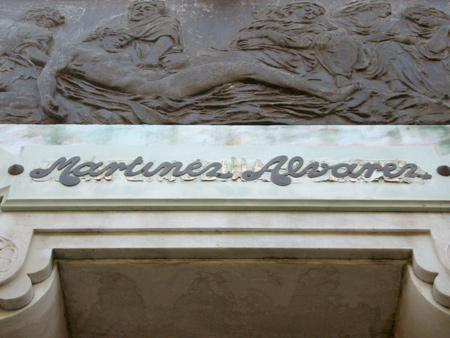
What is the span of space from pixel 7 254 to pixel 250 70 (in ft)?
8.56

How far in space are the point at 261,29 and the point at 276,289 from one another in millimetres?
2873

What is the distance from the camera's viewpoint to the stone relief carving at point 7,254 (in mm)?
3806

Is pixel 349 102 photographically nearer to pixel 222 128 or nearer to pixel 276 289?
pixel 222 128

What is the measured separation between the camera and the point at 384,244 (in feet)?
13.2

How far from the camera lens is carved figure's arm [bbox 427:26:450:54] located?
5.96m

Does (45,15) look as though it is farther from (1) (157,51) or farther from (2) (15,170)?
(2) (15,170)

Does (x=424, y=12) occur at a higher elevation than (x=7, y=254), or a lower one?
higher

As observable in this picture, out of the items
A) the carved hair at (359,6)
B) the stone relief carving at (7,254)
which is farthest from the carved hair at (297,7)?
the stone relief carving at (7,254)

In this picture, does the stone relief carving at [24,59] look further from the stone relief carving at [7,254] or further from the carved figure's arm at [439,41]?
the carved figure's arm at [439,41]

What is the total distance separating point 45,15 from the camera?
6285 mm

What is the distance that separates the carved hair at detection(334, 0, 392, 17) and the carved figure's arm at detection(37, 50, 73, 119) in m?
2.62

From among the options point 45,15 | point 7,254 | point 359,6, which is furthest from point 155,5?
point 7,254

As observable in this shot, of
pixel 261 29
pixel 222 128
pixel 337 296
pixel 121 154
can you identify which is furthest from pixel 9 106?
pixel 337 296

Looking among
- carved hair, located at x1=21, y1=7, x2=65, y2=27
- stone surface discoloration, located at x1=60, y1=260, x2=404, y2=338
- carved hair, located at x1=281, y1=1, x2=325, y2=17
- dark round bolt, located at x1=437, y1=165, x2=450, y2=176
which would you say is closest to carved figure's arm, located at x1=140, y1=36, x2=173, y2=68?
carved hair, located at x1=21, y1=7, x2=65, y2=27
